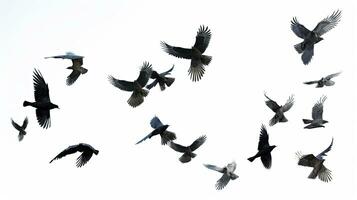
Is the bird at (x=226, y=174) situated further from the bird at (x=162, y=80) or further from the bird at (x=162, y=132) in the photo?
the bird at (x=162, y=80)

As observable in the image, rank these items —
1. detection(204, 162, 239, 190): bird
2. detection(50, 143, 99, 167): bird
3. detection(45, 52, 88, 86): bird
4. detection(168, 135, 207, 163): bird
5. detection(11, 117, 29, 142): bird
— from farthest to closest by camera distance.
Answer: detection(11, 117, 29, 142): bird → detection(204, 162, 239, 190): bird → detection(168, 135, 207, 163): bird → detection(45, 52, 88, 86): bird → detection(50, 143, 99, 167): bird

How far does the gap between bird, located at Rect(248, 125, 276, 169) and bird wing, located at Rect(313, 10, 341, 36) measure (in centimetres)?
314

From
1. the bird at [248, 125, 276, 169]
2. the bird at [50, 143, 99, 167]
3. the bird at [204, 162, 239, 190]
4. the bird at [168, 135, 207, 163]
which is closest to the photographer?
the bird at [50, 143, 99, 167]

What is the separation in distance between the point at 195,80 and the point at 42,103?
4.07 meters

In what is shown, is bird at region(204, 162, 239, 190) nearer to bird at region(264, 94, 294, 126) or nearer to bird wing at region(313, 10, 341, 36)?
bird at region(264, 94, 294, 126)

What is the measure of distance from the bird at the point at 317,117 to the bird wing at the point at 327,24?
2.20 metres

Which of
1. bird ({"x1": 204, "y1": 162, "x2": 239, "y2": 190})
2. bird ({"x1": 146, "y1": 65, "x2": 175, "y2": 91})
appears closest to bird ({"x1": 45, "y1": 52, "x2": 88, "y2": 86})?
bird ({"x1": 146, "y1": 65, "x2": 175, "y2": 91})

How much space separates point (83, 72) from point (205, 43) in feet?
11.3

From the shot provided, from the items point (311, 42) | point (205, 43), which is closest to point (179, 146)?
point (205, 43)

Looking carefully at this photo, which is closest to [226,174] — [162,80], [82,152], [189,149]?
[189,149]

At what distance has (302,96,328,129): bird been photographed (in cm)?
2192

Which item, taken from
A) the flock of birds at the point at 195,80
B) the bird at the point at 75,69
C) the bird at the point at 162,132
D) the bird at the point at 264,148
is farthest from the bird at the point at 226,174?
the bird at the point at 75,69

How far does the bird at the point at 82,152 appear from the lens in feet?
63.1

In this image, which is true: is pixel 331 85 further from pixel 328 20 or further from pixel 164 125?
pixel 164 125
